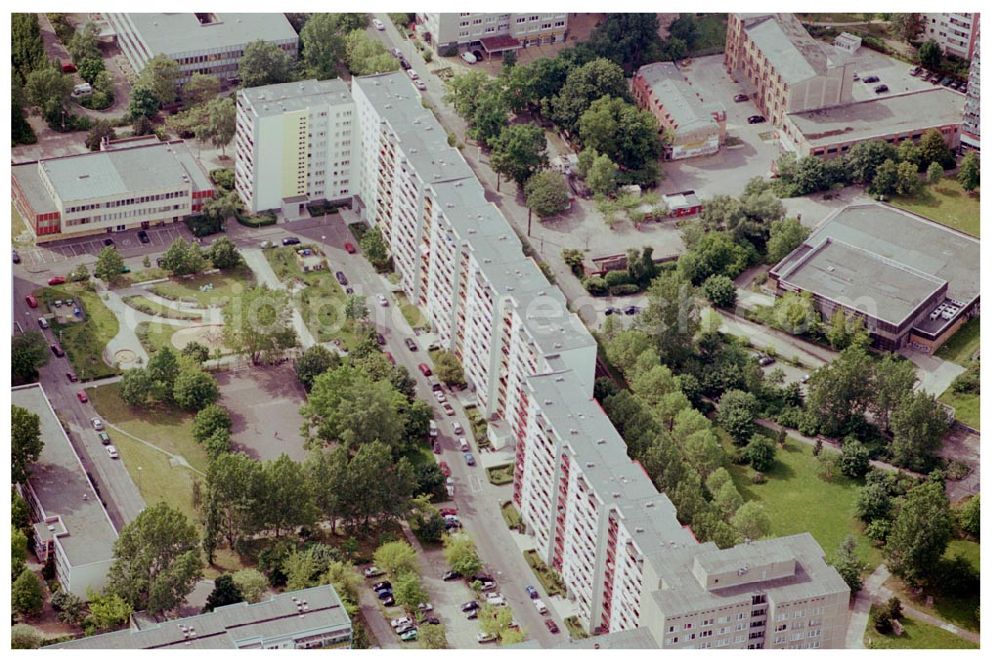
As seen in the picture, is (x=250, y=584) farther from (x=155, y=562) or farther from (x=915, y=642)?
(x=915, y=642)

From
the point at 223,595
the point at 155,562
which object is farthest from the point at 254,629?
the point at 155,562

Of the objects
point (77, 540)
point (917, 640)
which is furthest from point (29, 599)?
point (917, 640)

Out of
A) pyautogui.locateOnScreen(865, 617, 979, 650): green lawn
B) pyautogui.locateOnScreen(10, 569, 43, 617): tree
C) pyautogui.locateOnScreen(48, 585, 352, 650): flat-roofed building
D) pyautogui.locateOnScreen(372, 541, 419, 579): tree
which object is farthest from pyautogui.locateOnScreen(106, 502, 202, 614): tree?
pyautogui.locateOnScreen(865, 617, 979, 650): green lawn

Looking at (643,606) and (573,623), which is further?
(573,623)

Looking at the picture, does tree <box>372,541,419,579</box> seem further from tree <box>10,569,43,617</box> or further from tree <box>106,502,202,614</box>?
tree <box>10,569,43,617</box>

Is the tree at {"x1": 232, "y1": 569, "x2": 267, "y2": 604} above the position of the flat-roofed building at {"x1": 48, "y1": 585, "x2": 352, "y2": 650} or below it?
below

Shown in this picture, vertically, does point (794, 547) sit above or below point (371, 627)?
above

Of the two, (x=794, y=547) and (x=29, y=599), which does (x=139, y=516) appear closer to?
(x=29, y=599)
